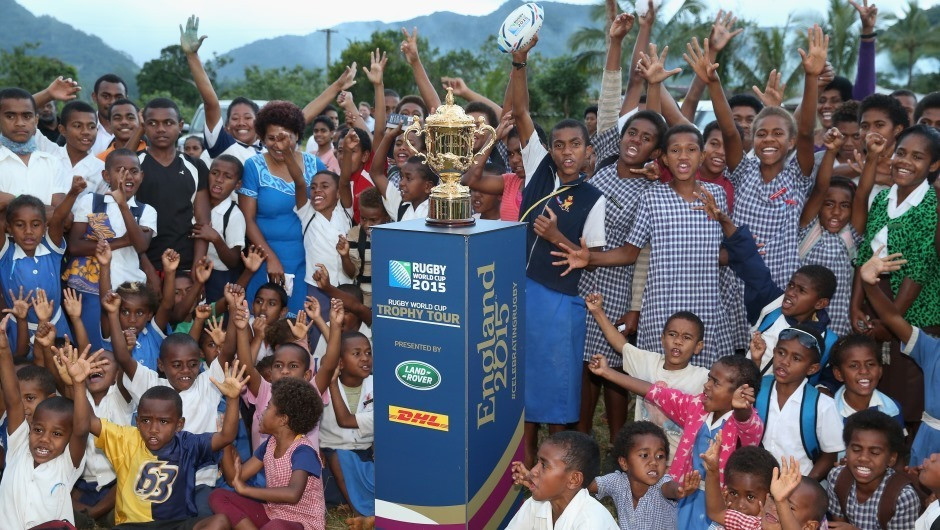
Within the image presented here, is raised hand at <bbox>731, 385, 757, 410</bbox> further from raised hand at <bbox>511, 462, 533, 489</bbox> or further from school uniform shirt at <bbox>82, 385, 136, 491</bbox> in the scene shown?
school uniform shirt at <bbox>82, 385, 136, 491</bbox>

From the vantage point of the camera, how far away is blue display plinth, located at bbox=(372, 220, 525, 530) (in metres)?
3.71

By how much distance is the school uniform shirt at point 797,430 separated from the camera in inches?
175

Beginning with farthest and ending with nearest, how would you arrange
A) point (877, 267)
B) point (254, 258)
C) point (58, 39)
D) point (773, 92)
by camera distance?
1. point (58, 39)
2. point (773, 92)
3. point (254, 258)
4. point (877, 267)

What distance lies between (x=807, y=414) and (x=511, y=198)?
6.83ft

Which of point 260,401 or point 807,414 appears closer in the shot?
point 807,414

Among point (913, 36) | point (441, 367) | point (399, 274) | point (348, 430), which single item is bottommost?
point (348, 430)

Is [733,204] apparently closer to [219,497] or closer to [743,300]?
[743,300]

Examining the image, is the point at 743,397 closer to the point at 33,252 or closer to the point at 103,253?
the point at 103,253

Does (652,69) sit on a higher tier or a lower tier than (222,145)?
higher

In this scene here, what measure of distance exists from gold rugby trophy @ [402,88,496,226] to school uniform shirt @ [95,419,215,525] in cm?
180

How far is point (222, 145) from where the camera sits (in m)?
7.01

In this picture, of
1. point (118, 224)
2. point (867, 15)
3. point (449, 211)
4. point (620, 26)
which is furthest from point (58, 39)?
point (449, 211)

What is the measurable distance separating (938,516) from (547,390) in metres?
1.96

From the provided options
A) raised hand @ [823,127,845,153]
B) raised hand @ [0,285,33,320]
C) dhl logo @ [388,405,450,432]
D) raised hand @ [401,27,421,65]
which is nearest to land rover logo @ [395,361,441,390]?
dhl logo @ [388,405,450,432]
